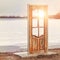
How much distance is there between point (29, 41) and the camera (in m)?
1.39

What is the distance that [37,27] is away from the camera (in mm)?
1383

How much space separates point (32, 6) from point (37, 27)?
16 centimetres

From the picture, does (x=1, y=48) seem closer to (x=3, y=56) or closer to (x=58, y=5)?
(x=3, y=56)

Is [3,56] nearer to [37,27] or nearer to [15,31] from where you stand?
[15,31]

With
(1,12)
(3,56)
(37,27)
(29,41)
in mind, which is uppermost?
(1,12)

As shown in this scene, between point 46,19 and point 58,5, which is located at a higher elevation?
point 58,5

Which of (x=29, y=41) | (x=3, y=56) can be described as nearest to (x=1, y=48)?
(x=3, y=56)

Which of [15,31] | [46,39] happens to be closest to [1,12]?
[15,31]

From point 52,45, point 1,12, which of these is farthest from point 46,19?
point 1,12

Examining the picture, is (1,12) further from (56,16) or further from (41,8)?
(56,16)

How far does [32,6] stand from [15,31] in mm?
220

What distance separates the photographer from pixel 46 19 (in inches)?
54.7

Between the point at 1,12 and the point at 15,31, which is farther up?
the point at 1,12

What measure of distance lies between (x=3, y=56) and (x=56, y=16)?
49 centimetres
